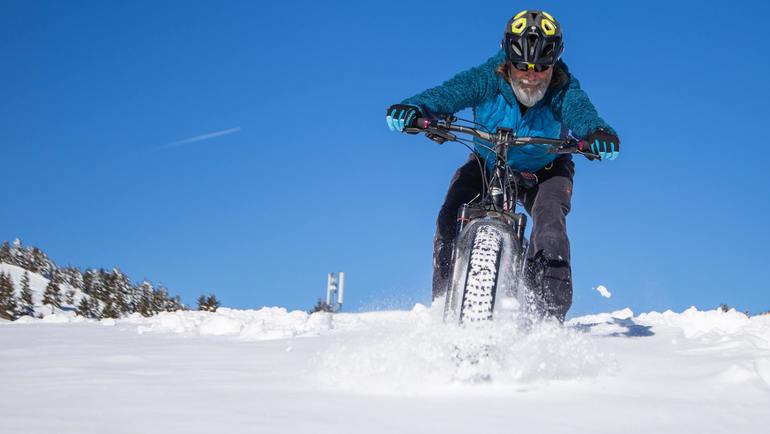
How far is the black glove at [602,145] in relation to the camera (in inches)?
155

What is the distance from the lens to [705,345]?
5133 mm

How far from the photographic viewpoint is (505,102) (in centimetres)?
506

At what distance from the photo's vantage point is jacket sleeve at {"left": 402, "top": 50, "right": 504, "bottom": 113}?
490 cm

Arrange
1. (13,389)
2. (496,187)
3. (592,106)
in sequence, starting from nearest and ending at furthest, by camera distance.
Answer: (13,389) → (496,187) → (592,106)

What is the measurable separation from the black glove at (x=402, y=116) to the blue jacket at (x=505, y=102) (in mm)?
566

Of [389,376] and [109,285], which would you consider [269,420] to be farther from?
[109,285]

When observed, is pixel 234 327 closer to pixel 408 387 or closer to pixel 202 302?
pixel 408 387

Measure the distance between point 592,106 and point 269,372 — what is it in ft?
9.33

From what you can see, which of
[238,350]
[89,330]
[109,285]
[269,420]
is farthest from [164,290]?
[269,420]

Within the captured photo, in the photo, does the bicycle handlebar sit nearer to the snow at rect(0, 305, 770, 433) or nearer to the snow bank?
the snow at rect(0, 305, 770, 433)

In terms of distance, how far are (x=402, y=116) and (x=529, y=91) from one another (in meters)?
1.20

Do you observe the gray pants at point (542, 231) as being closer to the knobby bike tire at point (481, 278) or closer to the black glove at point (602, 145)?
the knobby bike tire at point (481, 278)

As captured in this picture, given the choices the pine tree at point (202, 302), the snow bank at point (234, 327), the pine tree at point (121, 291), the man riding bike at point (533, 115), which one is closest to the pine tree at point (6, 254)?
the pine tree at point (121, 291)

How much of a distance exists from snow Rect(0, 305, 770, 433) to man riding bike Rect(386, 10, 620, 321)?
784 mm
